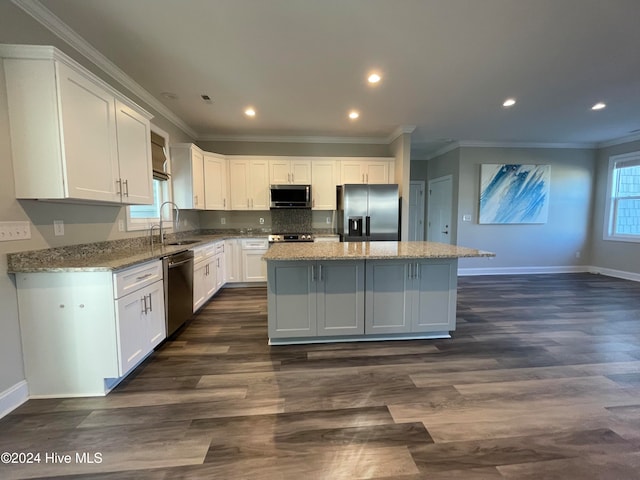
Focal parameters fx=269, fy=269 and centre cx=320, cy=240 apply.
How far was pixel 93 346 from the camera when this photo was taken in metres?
1.88

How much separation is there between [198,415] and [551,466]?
198cm

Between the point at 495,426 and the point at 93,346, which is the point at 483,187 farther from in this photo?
the point at 93,346

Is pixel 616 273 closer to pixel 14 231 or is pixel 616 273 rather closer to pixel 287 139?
pixel 287 139

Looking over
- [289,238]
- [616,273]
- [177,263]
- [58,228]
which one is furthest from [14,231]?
[616,273]

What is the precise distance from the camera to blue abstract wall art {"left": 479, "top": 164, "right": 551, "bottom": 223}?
212 inches

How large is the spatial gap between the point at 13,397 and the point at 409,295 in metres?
3.09

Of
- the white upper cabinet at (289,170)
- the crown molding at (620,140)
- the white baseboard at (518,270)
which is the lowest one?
the white baseboard at (518,270)

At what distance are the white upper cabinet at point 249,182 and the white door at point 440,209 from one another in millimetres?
3896

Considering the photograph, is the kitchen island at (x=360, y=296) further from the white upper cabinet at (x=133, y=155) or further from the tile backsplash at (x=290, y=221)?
the tile backsplash at (x=290, y=221)

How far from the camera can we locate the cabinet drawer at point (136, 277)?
6.25ft

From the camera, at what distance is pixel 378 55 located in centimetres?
250

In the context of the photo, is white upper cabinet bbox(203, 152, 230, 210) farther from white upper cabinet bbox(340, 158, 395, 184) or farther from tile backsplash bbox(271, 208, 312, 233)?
white upper cabinet bbox(340, 158, 395, 184)

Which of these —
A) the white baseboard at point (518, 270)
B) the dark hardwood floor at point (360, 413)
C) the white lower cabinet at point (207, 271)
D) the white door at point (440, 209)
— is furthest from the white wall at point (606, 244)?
the white lower cabinet at point (207, 271)

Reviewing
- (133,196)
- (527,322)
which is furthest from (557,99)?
(133,196)
